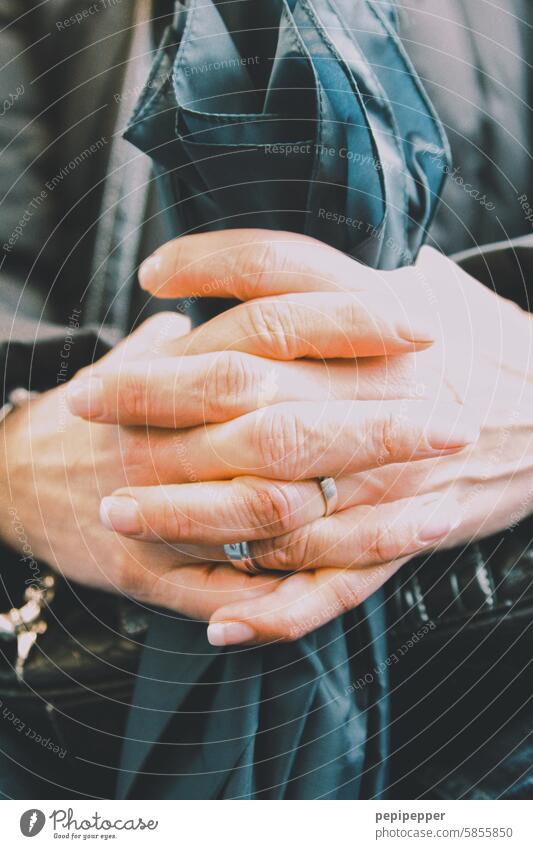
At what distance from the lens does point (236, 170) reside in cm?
33

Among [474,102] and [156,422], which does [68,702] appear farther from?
[474,102]

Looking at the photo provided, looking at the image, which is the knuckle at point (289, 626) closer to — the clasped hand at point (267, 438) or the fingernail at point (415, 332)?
the clasped hand at point (267, 438)

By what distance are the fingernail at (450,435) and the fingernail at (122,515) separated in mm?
154

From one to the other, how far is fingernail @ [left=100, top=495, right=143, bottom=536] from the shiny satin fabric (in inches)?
2.2

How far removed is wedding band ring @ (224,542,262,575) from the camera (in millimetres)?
339

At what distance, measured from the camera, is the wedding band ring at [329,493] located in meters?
0.34

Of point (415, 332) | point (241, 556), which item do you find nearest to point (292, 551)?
point (241, 556)

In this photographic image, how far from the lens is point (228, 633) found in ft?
1.10

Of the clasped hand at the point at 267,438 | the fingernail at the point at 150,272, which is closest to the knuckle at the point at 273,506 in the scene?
the clasped hand at the point at 267,438
